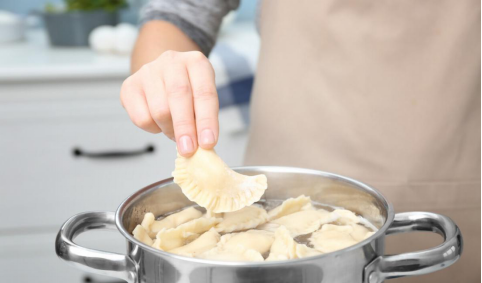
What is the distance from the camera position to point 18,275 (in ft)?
4.75

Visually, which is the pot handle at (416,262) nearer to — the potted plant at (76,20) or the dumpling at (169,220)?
the dumpling at (169,220)

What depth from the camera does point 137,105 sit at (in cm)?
52

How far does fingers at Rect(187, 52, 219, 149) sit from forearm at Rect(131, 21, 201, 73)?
24 cm

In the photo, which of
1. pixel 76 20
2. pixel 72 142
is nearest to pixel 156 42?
pixel 72 142

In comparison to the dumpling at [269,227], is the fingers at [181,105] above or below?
above

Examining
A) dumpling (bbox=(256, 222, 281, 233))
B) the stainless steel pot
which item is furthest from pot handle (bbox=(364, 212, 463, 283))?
dumpling (bbox=(256, 222, 281, 233))

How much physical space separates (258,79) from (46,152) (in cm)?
72

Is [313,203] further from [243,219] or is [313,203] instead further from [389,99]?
[389,99]

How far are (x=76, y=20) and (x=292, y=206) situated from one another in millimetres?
1230

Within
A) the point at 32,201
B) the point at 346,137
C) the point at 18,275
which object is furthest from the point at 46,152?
the point at 346,137

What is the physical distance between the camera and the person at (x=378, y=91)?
766 millimetres

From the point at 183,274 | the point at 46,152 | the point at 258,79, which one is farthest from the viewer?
the point at 46,152

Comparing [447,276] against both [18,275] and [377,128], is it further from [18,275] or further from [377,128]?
[18,275]

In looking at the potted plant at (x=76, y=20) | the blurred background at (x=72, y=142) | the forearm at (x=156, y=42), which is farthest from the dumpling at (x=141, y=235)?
the potted plant at (x=76, y=20)
